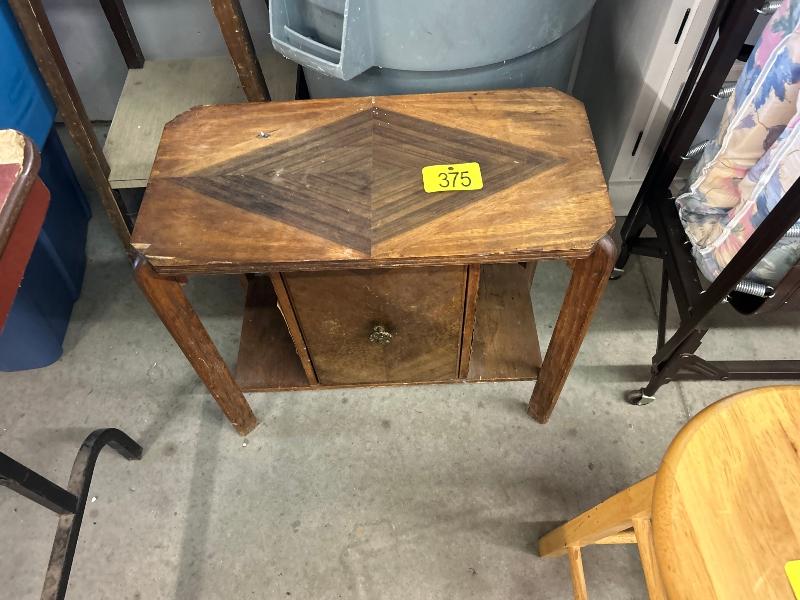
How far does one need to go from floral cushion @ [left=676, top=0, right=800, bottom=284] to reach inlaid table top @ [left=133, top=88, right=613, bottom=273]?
0.87ft

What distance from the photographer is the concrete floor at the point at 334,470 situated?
4.15 feet

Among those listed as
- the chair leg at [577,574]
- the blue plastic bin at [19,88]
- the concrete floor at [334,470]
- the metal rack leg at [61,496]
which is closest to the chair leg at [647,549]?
the chair leg at [577,574]

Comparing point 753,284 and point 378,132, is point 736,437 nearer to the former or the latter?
point 753,284

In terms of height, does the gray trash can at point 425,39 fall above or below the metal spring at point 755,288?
above

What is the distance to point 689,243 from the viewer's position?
1284 mm

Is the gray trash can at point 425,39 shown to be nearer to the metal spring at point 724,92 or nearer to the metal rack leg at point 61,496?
the metal spring at point 724,92

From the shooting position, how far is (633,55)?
1.38 meters

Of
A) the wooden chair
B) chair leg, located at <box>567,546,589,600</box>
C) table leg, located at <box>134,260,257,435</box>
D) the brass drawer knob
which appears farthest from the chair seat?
table leg, located at <box>134,260,257,435</box>

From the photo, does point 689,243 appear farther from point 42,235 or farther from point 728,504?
point 42,235

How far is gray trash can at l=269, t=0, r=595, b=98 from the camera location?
0.98m

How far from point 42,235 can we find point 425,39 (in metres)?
1.09

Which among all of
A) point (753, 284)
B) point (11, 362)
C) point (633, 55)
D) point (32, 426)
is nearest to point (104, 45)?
point (11, 362)

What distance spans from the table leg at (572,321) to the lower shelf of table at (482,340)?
0.26 ft

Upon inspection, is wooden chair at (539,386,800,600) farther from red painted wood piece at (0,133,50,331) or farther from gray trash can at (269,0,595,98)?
red painted wood piece at (0,133,50,331)
